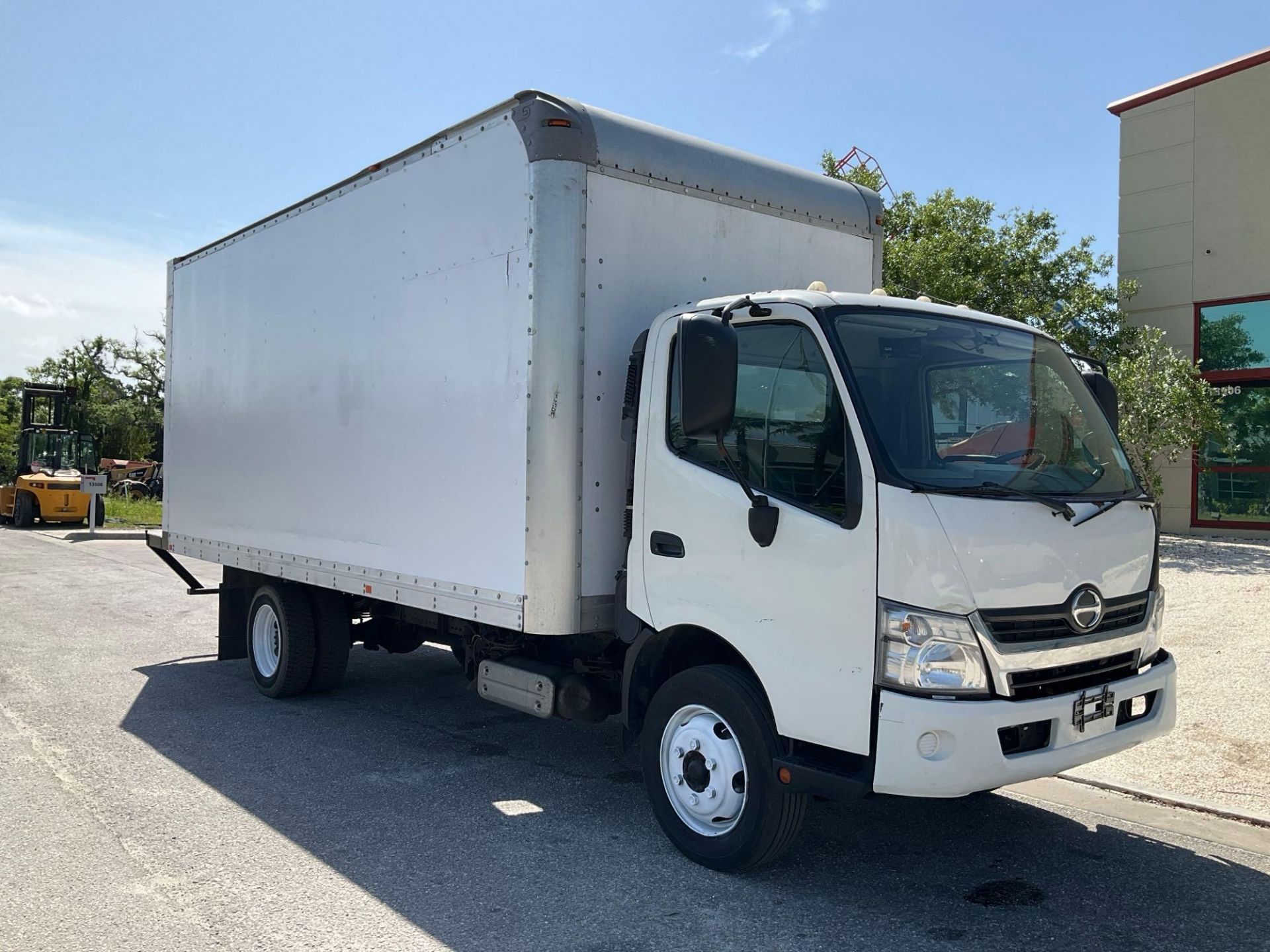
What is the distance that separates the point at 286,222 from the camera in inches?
296

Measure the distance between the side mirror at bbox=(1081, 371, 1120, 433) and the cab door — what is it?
1.76 metres

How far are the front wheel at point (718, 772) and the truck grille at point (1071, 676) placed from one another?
986mm

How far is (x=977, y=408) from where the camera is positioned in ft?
14.7

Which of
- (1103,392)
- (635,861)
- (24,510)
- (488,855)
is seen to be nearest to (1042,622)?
(1103,392)

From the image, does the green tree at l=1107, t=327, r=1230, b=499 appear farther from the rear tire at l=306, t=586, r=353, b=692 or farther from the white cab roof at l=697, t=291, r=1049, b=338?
the rear tire at l=306, t=586, r=353, b=692

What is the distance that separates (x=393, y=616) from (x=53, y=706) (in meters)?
2.55

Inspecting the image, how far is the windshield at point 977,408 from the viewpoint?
→ 4.11m

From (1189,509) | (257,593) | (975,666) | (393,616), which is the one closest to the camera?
(975,666)

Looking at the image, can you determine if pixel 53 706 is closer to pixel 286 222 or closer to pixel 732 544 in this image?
pixel 286 222

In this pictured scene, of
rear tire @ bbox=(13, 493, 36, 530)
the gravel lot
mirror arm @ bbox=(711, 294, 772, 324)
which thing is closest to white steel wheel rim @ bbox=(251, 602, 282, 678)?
mirror arm @ bbox=(711, 294, 772, 324)

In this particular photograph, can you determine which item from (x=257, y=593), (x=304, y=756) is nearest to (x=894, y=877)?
(x=304, y=756)

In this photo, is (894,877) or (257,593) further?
(257,593)

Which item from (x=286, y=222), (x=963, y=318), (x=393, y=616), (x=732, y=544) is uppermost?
(x=286, y=222)

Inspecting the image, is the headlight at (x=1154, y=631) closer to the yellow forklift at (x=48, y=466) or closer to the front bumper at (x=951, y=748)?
the front bumper at (x=951, y=748)
